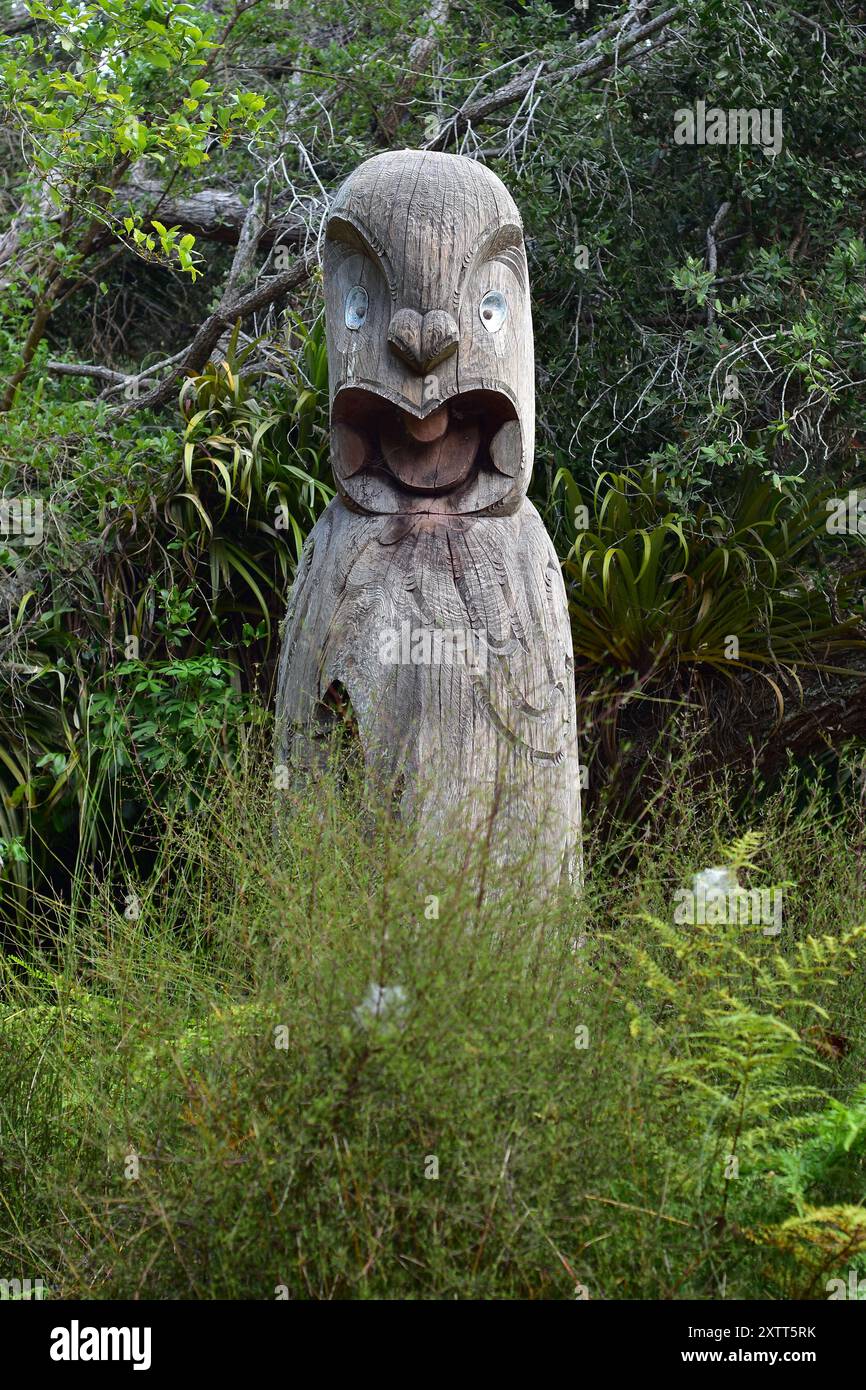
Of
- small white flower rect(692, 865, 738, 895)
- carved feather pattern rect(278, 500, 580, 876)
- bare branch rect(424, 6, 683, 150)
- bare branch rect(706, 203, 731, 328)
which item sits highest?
bare branch rect(424, 6, 683, 150)

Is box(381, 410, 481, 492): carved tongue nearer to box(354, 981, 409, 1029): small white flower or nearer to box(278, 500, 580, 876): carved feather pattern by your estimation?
box(278, 500, 580, 876): carved feather pattern

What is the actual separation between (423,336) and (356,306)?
0.30 meters

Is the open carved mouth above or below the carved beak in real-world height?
below

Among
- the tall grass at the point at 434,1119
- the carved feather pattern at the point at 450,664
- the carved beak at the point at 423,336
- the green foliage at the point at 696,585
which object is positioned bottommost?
the tall grass at the point at 434,1119

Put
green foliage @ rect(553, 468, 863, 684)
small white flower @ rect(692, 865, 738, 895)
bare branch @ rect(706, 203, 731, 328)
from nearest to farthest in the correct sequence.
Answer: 1. small white flower @ rect(692, 865, 738, 895)
2. green foliage @ rect(553, 468, 863, 684)
3. bare branch @ rect(706, 203, 731, 328)

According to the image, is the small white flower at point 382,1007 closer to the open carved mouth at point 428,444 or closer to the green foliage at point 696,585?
the open carved mouth at point 428,444

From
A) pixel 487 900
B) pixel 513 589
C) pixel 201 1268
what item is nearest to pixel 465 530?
pixel 513 589

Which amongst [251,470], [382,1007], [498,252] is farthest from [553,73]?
[382,1007]

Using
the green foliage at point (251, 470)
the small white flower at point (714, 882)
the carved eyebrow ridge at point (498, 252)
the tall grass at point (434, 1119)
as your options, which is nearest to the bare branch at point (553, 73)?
the green foliage at point (251, 470)

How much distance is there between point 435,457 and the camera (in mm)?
3551

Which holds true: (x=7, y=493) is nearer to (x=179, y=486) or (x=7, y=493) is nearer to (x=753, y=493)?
(x=179, y=486)

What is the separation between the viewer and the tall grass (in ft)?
7.06

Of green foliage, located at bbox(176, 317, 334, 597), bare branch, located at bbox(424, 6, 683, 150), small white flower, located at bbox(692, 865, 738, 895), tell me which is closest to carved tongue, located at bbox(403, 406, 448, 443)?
small white flower, located at bbox(692, 865, 738, 895)

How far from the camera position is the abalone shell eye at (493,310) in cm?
343
